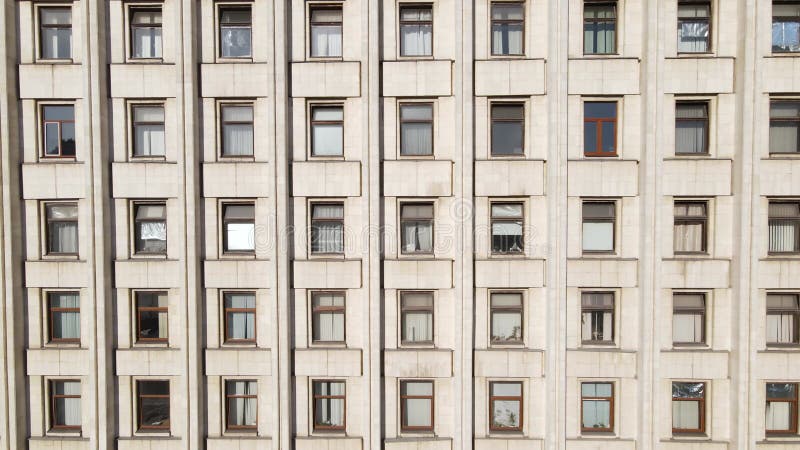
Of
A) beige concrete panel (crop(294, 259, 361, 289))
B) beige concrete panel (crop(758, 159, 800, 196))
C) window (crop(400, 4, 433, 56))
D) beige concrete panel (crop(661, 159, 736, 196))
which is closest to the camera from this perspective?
beige concrete panel (crop(758, 159, 800, 196))

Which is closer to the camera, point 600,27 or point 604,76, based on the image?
point 604,76

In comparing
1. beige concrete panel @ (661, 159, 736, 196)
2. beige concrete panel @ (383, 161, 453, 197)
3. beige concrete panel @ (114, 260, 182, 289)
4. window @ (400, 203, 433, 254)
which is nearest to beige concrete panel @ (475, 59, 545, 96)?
beige concrete panel @ (383, 161, 453, 197)

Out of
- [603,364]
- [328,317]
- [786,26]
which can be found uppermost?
[786,26]

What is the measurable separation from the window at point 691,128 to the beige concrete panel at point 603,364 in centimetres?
696

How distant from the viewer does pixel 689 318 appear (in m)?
13.2

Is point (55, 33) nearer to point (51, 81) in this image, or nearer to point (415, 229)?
point (51, 81)

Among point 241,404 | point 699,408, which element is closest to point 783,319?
point 699,408

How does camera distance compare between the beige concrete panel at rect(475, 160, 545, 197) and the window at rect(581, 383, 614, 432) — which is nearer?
the beige concrete panel at rect(475, 160, 545, 197)

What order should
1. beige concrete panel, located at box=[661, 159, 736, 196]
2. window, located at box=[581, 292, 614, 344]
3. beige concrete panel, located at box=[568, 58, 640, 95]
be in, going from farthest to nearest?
1. window, located at box=[581, 292, 614, 344]
2. beige concrete panel, located at box=[568, 58, 640, 95]
3. beige concrete panel, located at box=[661, 159, 736, 196]

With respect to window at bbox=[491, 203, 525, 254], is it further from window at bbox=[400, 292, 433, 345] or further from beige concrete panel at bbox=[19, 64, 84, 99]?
beige concrete panel at bbox=[19, 64, 84, 99]

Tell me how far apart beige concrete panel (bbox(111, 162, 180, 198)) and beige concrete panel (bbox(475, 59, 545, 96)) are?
408 inches

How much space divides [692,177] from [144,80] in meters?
18.0

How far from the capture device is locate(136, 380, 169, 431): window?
1341 cm

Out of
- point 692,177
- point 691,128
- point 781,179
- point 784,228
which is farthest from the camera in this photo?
point 691,128
